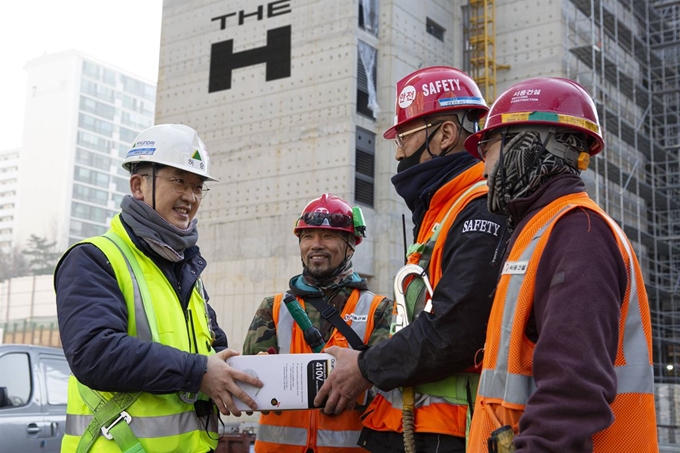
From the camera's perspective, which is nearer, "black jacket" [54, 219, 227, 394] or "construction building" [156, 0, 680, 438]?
"black jacket" [54, 219, 227, 394]

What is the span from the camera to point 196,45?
30.2 meters

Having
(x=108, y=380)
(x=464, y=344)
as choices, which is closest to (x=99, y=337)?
(x=108, y=380)

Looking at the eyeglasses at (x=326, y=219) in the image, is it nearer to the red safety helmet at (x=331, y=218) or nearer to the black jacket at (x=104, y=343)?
the red safety helmet at (x=331, y=218)

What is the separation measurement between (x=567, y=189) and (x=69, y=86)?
9917cm

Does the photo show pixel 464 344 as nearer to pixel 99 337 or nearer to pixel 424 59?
pixel 99 337

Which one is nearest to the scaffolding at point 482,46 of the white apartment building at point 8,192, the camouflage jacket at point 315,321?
the camouflage jacket at point 315,321

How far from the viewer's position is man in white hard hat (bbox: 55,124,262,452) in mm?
2957

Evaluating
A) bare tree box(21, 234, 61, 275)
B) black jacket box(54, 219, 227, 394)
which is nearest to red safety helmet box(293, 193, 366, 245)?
black jacket box(54, 219, 227, 394)

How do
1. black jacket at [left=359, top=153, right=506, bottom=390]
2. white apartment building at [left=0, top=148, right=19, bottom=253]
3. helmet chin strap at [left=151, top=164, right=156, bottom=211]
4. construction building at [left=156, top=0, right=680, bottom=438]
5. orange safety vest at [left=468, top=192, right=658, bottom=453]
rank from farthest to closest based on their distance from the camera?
1. white apartment building at [left=0, top=148, right=19, bottom=253]
2. construction building at [left=156, top=0, right=680, bottom=438]
3. helmet chin strap at [left=151, top=164, right=156, bottom=211]
4. black jacket at [left=359, top=153, right=506, bottom=390]
5. orange safety vest at [left=468, top=192, right=658, bottom=453]

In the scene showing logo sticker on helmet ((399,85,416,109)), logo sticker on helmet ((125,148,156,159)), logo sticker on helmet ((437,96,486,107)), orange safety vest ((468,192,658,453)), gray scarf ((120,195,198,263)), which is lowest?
orange safety vest ((468,192,658,453))

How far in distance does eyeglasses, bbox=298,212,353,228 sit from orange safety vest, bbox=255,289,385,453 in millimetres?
663

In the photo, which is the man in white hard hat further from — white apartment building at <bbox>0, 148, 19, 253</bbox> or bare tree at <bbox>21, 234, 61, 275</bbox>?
white apartment building at <bbox>0, 148, 19, 253</bbox>

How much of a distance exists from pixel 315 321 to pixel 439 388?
153cm

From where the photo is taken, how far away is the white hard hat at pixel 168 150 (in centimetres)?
351
